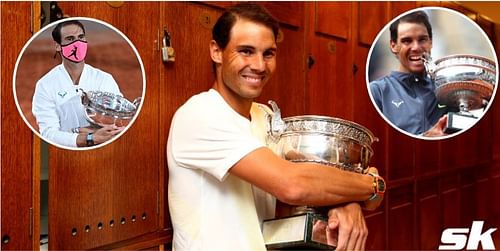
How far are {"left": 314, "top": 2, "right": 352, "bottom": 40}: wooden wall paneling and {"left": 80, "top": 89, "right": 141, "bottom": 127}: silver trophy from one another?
864 millimetres

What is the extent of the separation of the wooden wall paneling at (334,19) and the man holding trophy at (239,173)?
68 cm

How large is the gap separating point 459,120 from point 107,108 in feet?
3.51

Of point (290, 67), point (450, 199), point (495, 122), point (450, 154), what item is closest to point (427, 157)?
point (450, 154)

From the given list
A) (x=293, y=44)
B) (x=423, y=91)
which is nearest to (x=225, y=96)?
(x=293, y=44)

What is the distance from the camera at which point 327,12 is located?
5.71 feet

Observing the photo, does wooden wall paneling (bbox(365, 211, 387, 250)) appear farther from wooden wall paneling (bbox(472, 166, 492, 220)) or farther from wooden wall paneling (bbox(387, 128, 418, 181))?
wooden wall paneling (bbox(472, 166, 492, 220))

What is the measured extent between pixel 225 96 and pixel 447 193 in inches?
54.7

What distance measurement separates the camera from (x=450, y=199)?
2.08m

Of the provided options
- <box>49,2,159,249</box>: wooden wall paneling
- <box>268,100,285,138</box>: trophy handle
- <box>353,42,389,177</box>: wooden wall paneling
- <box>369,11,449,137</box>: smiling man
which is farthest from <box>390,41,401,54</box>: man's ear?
<box>49,2,159,249</box>: wooden wall paneling

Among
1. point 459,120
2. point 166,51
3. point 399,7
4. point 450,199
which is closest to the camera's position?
point 166,51

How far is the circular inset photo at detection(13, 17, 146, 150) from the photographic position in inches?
35.1

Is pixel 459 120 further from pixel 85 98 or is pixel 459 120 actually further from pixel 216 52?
pixel 85 98

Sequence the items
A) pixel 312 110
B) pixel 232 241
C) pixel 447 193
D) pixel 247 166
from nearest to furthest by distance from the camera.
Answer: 1. pixel 247 166
2. pixel 232 241
3. pixel 312 110
4. pixel 447 193

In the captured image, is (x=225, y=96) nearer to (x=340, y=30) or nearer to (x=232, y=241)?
(x=232, y=241)
